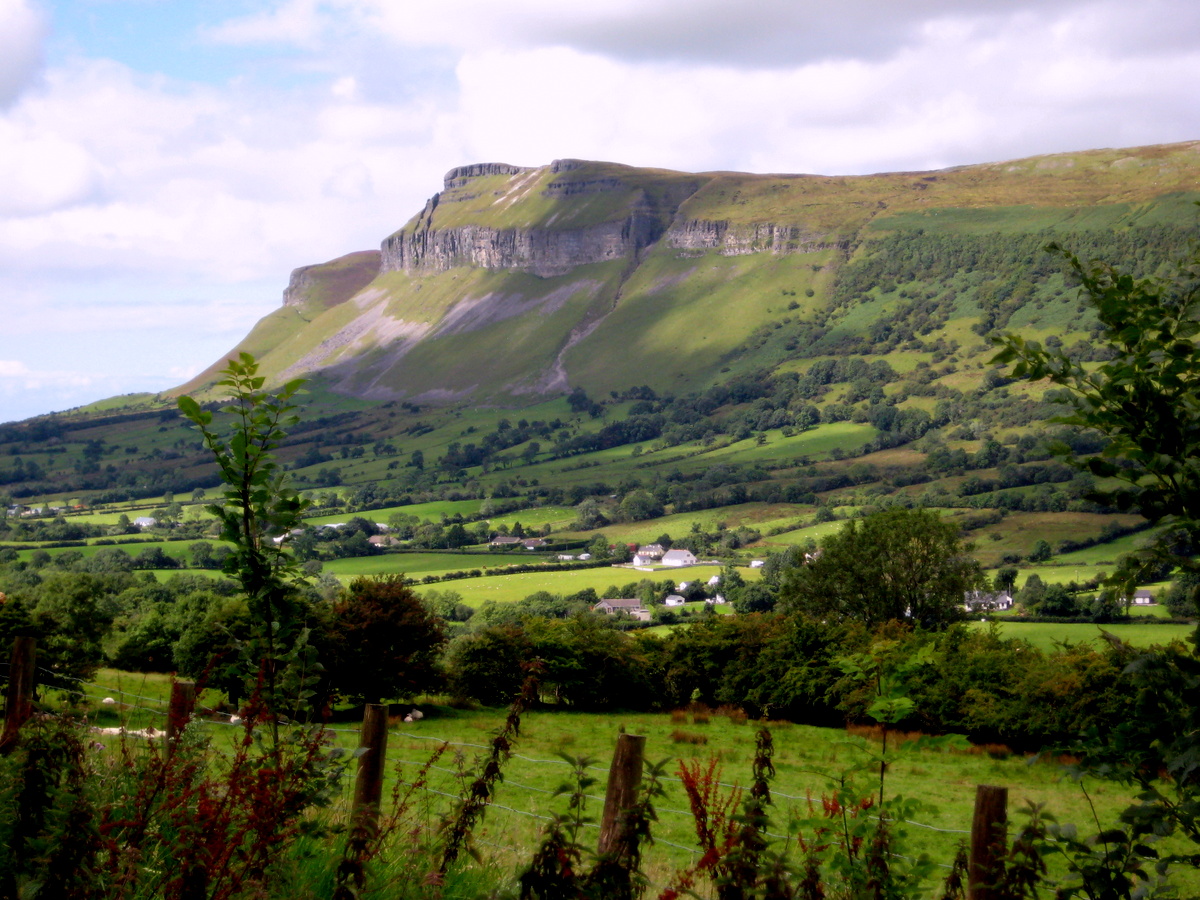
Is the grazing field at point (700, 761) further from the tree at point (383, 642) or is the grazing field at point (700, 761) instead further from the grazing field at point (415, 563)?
the grazing field at point (415, 563)

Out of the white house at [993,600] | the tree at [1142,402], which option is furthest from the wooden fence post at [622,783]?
the white house at [993,600]

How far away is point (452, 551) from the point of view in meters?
102

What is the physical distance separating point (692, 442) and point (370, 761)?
16873 centimetres

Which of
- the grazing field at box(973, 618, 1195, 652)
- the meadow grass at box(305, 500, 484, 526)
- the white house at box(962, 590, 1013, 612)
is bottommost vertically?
the meadow grass at box(305, 500, 484, 526)

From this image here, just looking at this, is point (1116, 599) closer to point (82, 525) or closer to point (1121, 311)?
Result: point (1121, 311)

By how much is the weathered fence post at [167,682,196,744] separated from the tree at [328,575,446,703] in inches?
969

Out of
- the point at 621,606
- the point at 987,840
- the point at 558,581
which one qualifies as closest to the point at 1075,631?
the point at 621,606

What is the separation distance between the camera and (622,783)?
4508 mm

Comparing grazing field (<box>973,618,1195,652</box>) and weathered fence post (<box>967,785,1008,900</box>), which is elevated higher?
weathered fence post (<box>967,785,1008,900</box>)

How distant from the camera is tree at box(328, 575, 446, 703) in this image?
30359mm

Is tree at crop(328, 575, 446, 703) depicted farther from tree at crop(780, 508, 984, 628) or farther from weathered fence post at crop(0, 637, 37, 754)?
weathered fence post at crop(0, 637, 37, 754)

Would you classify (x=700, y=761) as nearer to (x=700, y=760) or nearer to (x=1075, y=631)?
(x=700, y=760)

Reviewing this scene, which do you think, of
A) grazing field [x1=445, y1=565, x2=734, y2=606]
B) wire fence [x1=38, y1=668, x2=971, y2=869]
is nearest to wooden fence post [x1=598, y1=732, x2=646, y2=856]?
wire fence [x1=38, y1=668, x2=971, y2=869]

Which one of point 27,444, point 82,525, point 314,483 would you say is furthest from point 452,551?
point 27,444
